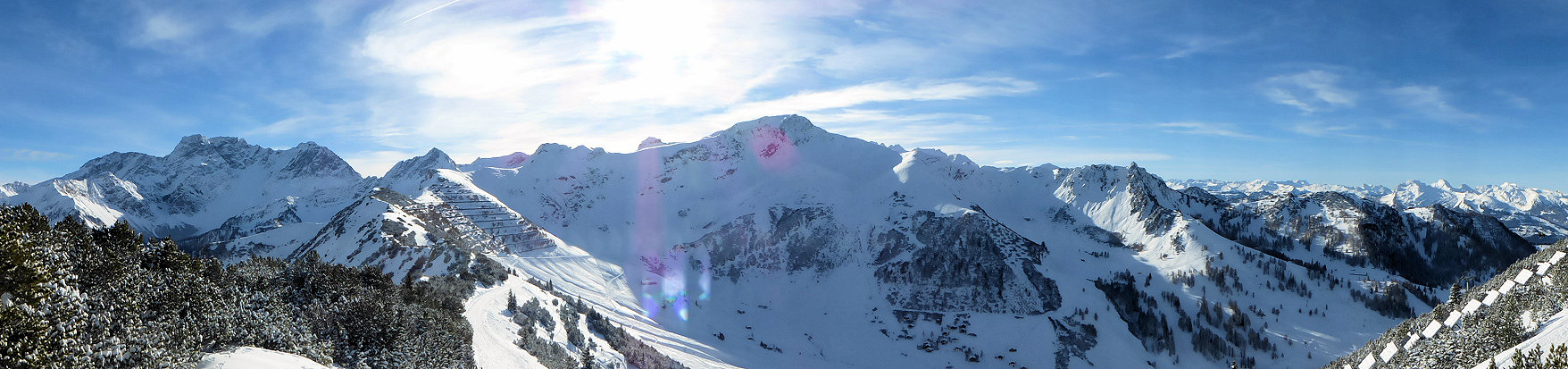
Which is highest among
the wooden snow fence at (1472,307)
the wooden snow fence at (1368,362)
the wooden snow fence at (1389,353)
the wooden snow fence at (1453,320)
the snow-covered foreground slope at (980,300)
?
the wooden snow fence at (1472,307)

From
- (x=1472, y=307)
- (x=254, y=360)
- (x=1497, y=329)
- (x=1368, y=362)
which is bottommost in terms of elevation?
(x=1368, y=362)

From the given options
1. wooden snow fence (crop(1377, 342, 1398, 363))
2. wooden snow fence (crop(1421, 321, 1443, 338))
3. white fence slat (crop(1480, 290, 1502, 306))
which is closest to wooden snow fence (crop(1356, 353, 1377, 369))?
wooden snow fence (crop(1377, 342, 1398, 363))

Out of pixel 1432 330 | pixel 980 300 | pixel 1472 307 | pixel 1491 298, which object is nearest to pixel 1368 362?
pixel 1432 330

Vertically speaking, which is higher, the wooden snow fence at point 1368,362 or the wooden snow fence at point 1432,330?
the wooden snow fence at point 1432,330

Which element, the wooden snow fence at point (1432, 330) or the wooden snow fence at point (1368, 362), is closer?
the wooden snow fence at point (1432, 330)

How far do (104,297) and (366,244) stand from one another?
3375 inches

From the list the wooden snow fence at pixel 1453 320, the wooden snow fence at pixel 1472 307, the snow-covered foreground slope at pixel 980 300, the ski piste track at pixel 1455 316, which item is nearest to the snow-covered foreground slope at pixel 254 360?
the ski piste track at pixel 1455 316

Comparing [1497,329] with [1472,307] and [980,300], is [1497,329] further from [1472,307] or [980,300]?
[980,300]

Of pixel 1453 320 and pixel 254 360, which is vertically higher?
pixel 1453 320

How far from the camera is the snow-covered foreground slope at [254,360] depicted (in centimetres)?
2022

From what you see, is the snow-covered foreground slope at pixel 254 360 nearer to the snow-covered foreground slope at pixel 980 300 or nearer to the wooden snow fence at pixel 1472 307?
the wooden snow fence at pixel 1472 307

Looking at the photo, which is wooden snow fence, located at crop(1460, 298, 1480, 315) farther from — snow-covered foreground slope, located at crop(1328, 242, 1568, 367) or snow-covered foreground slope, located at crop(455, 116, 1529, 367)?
snow-covered foreground slope, located at crop(455, 116, 1529, 367)

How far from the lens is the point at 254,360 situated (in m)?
21.4

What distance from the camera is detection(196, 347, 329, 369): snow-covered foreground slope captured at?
20219mm
